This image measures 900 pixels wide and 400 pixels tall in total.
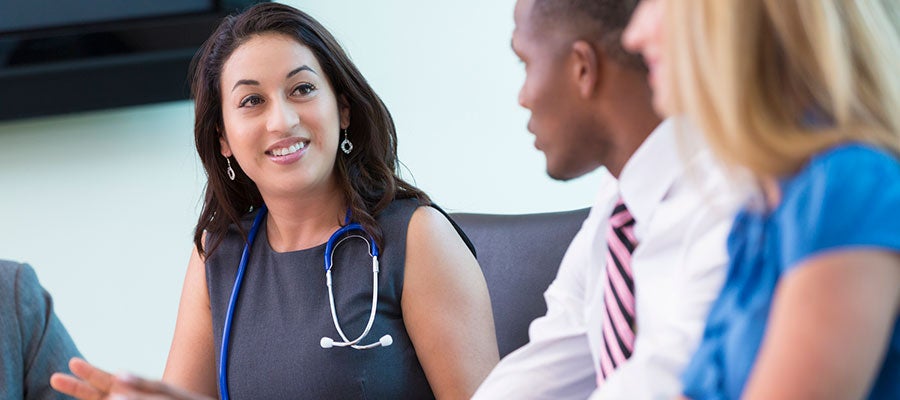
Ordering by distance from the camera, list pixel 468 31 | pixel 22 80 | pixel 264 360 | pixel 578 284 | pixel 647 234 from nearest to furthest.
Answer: pixel 647 234 → pixel 578 284 → pixel 264 360 → pixel 22 80 → pixel 468 31

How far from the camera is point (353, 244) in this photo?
6.18 ft

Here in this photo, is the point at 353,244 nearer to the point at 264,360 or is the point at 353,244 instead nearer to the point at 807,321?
the point at 264,360

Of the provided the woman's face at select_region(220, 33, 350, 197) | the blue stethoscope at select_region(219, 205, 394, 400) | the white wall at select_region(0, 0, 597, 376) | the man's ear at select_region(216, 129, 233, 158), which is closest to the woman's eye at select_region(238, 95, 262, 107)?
the woman's face at select_region(220, 33, 350, 197)

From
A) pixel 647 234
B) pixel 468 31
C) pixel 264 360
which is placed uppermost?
pixel 468 31

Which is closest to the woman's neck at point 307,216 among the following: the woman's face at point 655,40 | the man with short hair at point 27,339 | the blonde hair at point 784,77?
the man with short hair at point 27,339

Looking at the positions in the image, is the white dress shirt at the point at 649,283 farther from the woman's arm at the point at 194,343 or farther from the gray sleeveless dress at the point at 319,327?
the woman's arm at the point at 194,343

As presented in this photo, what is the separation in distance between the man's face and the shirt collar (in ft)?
0.19

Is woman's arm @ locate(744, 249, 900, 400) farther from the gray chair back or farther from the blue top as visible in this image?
the gray chair back

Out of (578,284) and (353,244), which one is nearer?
(578,284)

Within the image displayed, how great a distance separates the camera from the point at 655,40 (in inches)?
36.2

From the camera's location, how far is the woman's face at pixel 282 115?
73.4 inches

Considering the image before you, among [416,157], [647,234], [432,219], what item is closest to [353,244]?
[432,219]

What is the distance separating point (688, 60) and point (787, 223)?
5.3 inches

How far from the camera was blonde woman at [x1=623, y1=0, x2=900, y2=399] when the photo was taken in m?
0.75
